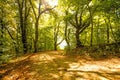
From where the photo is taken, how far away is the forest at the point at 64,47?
7754mm

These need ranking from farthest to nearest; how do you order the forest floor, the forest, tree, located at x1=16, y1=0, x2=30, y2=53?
1. tree, located at x1=16, y1=0, x2=30, y2=53
2. the forest
3. the forest floor

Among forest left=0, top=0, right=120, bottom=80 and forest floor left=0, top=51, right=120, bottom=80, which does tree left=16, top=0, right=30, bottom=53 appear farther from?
forest floor left=0, top=51, right=120, bottom=80

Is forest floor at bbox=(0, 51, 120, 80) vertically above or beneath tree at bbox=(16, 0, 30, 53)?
beneath

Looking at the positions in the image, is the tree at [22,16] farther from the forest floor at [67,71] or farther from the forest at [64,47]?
the forest floor at [67,71]

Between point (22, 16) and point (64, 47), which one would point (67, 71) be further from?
point (64, 47)

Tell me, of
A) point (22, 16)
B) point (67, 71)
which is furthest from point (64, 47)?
point (67, 71)

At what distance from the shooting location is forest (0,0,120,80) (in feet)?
25.4

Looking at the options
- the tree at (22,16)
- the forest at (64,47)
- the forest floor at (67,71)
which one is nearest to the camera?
the forest floor at (67,71)

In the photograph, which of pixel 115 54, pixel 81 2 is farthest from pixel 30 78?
pixel 81 2

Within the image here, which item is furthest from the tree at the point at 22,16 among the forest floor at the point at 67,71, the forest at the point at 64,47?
the forest floor at the point at 67,71

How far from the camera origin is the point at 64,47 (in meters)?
24.0

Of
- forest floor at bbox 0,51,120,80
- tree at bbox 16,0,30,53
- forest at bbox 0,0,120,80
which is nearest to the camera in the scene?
forest floor at bbox 0,51,120,80

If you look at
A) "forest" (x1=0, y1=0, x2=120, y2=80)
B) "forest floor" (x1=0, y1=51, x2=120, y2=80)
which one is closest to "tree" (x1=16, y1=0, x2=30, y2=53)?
"forest" (x1=0, y1=0, x2=120, y2=80)

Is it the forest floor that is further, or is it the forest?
the forest
